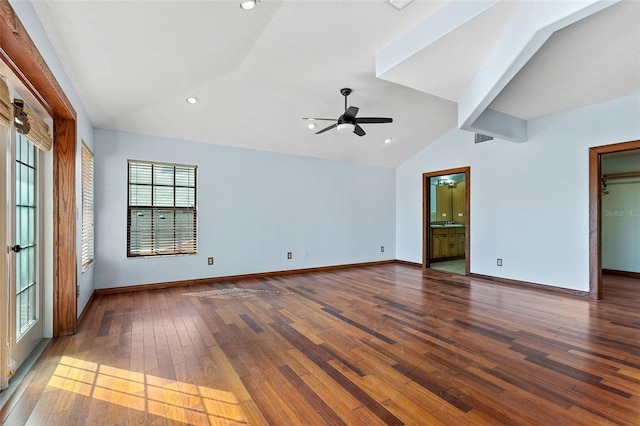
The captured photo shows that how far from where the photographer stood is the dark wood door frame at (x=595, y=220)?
430cm

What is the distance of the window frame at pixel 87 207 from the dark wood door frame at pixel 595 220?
21.7ft

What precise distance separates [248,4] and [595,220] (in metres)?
5.07

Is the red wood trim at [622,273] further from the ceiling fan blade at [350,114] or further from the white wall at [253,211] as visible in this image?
the ceiling fan blade at [350,114]

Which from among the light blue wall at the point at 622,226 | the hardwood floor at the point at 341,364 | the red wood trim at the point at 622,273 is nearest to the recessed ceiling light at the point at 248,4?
the hardwood floor at the point at 341,364

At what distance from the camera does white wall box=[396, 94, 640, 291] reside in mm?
4422

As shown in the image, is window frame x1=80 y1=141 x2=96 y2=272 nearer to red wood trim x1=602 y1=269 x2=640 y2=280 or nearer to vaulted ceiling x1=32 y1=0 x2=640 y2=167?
vaulted ceiling x1=32 y1=0 x2=640 y2=167

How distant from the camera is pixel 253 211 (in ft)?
18.7

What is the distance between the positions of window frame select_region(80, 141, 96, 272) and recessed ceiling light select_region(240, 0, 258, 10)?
2.64 metres

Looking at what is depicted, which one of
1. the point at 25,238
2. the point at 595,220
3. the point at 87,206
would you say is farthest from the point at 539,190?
the point at 87,206

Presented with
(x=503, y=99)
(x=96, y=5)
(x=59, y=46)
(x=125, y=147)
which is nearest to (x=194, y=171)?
(x=125, y=147)

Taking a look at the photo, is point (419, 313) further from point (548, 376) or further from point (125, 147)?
point (125, 147)

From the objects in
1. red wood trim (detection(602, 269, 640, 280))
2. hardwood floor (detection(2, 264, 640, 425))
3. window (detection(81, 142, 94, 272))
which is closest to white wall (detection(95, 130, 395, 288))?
window (detection(81, 142, 94, 272))

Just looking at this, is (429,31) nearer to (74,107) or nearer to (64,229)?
(74,107)

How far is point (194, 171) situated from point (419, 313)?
161 inches
